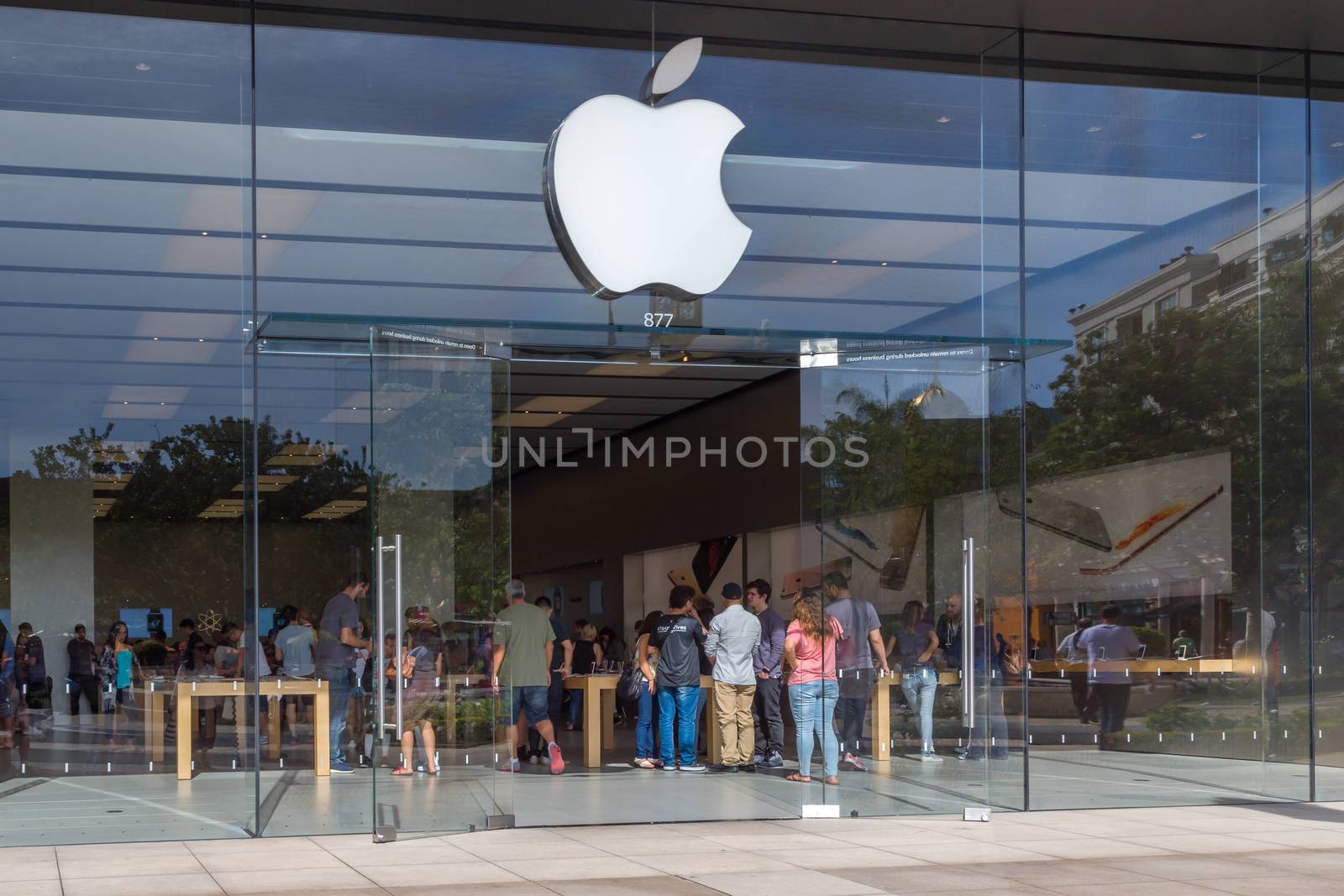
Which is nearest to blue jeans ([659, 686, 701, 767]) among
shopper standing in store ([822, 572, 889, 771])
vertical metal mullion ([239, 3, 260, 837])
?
shopper standing in store ([822, 572, 889, 771])

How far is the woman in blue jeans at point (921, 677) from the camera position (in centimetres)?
914

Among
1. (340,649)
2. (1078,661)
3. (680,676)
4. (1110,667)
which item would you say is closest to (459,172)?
(340,649)

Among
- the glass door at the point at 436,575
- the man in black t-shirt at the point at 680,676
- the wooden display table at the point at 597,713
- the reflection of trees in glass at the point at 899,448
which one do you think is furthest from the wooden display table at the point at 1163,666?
the glass door at the point at 436,575

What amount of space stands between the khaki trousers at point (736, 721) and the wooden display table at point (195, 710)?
358cm

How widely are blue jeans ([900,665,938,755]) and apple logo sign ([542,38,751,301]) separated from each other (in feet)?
9.13

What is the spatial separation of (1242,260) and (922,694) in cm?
395

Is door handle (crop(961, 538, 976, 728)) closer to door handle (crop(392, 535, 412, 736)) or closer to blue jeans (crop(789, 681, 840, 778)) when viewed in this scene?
blue jeans (crop(789, 681, 840, 778))

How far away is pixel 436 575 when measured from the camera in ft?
27.9

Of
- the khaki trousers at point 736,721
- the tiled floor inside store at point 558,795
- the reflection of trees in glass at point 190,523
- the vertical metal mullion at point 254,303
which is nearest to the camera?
the tiled floor inside store at point 558,795

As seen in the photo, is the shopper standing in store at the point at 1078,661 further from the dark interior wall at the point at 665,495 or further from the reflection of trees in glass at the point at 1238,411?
the dark interior wall at the point at 665,495

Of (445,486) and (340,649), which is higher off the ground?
(445,486)

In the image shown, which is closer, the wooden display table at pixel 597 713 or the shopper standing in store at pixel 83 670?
the shopper standing in store at pixel 83 670

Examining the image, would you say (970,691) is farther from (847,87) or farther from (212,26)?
(212,26)

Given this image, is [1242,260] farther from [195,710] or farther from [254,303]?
[195,710]
